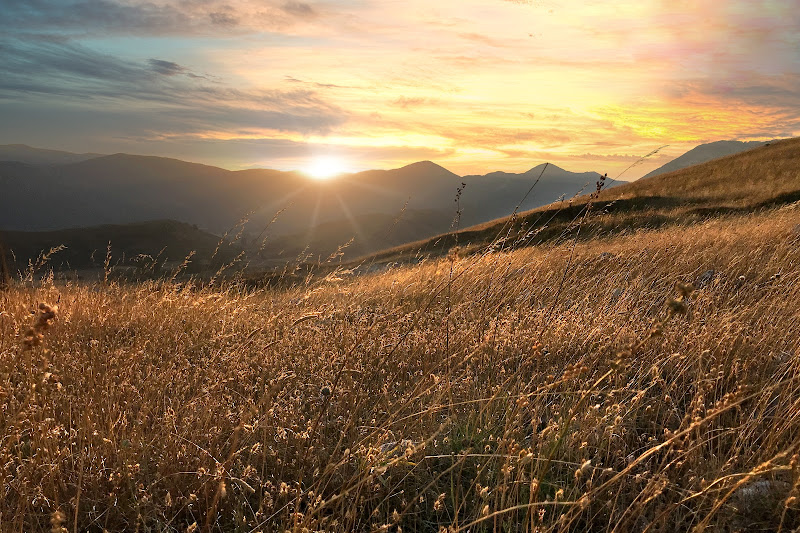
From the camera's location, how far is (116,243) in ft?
358

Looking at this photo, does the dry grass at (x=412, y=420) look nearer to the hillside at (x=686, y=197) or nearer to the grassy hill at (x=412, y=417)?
the grassy hill at (x=412, y=417)

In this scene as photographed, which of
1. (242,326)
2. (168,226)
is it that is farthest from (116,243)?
(242,326)

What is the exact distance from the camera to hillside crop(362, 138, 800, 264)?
20.3m

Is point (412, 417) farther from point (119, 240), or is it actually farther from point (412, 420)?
point (119, 240)

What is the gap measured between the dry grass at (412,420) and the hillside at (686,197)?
14616 millimetres

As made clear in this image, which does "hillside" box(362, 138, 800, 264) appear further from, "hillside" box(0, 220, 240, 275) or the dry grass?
"hillside" box(0, 220, 240, 275)

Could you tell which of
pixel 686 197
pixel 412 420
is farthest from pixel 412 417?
pixel 686 197

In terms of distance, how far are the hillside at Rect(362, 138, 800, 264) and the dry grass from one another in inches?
575

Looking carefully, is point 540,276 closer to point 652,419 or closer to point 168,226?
point 652,419

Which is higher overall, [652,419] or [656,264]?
[656,264]

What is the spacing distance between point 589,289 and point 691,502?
346cm

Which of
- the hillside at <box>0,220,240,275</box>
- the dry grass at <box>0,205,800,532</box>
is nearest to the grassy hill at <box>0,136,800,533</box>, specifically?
the dry grass at <box>0,205,800,532</box>

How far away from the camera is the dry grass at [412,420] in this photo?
1990mm

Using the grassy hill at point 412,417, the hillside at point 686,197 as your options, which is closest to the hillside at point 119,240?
the hillside at point 686,197
